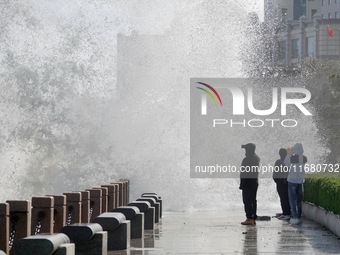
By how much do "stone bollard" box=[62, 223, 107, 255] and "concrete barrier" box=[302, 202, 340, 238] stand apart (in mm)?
6704

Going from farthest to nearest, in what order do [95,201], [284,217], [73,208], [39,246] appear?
[284,217] → [95,201] → [73,208] → [39,246]

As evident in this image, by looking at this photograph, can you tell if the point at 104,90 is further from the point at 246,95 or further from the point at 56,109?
the point at 246,95

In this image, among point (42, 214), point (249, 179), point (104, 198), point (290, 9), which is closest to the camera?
point (42, 214)

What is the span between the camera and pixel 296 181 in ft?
85.8

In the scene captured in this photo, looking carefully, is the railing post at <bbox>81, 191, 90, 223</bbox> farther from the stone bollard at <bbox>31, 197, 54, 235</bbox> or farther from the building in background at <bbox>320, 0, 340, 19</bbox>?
the building in background at <bbox>320, 0, 340, 19</bbox>

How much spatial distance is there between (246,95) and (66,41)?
7619mm

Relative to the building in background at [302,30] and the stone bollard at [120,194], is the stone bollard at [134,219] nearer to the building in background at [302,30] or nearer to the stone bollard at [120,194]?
the stone bollard at [120,194]

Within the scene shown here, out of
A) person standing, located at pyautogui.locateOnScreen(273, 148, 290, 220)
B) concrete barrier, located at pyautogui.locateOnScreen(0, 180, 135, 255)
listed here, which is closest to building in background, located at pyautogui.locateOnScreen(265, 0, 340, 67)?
person standing, located at pyautogui.locateOnScreen(273, 148, 290, 220)

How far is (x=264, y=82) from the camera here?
3024 inches

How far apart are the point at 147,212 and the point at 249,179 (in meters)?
3.54

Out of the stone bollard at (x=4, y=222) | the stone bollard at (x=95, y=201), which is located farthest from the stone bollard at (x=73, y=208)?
the stone bollard at (x=4, y=222)

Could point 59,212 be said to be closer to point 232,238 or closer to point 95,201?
point 232,238

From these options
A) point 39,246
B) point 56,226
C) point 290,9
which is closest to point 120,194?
point 56,226

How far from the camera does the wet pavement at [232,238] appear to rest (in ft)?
61.6
